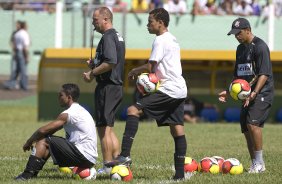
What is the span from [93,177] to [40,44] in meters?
17.6

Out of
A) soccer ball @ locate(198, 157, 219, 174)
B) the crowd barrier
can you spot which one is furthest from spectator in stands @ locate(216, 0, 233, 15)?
soccer ball @ locate(198, 157, 219, 174)

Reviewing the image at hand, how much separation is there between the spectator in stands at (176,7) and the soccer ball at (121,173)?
1659cm

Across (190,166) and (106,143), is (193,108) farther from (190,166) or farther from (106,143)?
(106,143)

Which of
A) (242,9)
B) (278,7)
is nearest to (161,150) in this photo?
(242,9)

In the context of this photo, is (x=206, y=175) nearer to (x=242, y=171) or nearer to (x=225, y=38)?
(x=242, y=171)

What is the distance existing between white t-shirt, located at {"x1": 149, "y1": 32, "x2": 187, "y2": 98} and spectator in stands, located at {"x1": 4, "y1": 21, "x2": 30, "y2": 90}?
1682 cm

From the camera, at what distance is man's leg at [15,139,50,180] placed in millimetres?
10695

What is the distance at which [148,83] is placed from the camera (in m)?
10.7

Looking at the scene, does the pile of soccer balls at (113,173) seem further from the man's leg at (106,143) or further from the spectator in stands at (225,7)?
the spectator in stands at (225,7)

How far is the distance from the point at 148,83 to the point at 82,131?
955 millimetres

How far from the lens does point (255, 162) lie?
1190cm

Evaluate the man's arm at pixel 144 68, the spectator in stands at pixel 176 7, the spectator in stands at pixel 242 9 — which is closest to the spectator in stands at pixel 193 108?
the spectator in stands at pixel 176 7

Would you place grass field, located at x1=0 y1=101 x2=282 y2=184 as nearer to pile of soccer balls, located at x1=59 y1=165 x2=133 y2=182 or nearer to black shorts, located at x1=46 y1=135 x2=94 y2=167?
pile of soccer balls, located at x1=59 y1=165 x2=133 y2=182

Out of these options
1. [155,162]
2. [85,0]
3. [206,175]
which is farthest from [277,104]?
[206,175]
